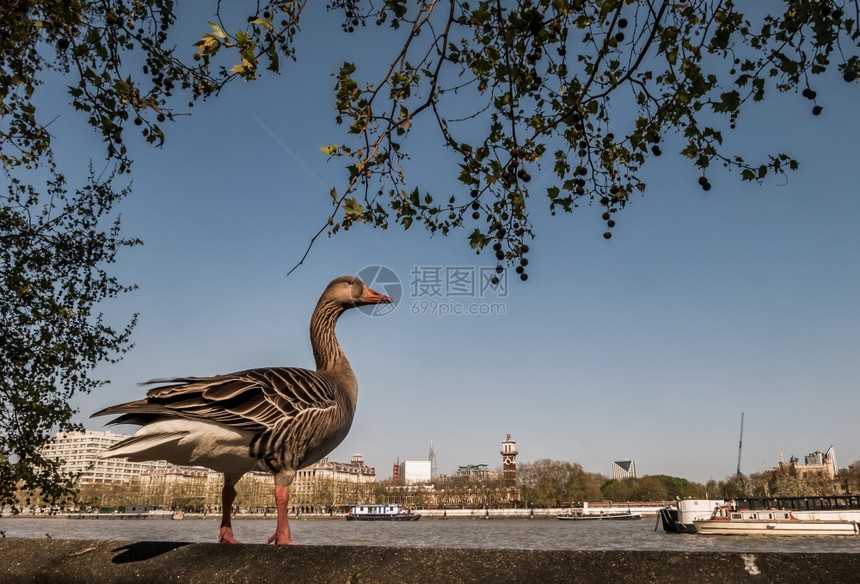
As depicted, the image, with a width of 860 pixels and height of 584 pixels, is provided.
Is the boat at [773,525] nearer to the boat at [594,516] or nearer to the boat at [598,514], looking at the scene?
the boat at [594,516]

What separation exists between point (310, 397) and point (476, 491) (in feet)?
545

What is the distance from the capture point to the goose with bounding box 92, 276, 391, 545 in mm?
3518

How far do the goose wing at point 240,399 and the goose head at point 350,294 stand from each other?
977 millimetres

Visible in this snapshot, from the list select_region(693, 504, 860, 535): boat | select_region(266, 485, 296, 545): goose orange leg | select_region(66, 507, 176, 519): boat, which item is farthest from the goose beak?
select_region(66, 507, 176, 519): boat

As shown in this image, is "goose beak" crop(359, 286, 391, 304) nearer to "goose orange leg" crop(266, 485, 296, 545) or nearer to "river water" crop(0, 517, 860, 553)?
"goose orange leg" crop(266, 485, 296, 545)

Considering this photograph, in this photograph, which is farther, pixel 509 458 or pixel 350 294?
pixel 509 458

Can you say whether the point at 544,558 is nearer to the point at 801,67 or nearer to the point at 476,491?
the point at 801,67

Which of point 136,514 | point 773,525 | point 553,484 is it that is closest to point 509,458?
point 553,484

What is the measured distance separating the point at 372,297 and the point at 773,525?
62.8m

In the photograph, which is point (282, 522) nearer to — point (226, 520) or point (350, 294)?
point (226, 520)

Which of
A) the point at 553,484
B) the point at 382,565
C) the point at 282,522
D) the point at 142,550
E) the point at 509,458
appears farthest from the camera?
the point at 509,458

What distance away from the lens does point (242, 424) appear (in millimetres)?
3816

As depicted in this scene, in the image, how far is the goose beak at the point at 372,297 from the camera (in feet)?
17.2

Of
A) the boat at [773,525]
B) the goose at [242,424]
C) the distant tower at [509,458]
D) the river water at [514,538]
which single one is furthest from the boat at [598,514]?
the goose at [242,424]
